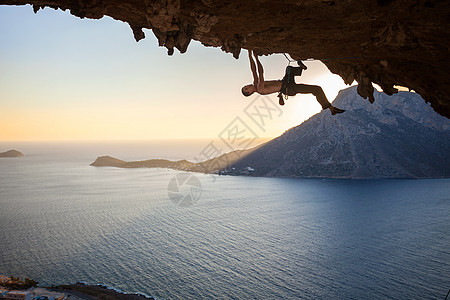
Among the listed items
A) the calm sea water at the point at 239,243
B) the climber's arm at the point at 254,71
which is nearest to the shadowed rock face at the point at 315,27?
the climber's arm at the point at 254,71

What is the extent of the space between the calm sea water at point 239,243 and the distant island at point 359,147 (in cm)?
1992

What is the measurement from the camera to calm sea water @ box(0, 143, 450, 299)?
21406 mm

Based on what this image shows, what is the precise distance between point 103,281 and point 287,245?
1761cm

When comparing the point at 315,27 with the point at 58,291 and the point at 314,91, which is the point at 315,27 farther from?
the point at 58,291

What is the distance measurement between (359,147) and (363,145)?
1963 mm

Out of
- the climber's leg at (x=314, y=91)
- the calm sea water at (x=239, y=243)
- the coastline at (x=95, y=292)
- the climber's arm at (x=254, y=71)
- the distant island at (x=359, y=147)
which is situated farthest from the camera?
the distant island at (x=359, y=147)

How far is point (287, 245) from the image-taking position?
1174 inches

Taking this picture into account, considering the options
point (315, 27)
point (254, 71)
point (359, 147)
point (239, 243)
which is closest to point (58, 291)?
point (239, 243)

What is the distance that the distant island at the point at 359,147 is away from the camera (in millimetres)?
77688

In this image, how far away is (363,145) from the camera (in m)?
80.8

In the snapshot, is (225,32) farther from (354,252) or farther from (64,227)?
(64,227)

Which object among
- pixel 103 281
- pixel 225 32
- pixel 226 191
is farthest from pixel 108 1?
pixel 226 191

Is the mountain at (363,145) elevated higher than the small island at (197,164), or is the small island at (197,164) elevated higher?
the mountain at (363,145)

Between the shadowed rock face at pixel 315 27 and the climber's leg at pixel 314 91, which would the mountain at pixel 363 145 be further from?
the shadowed rock face at pixel 315 27
